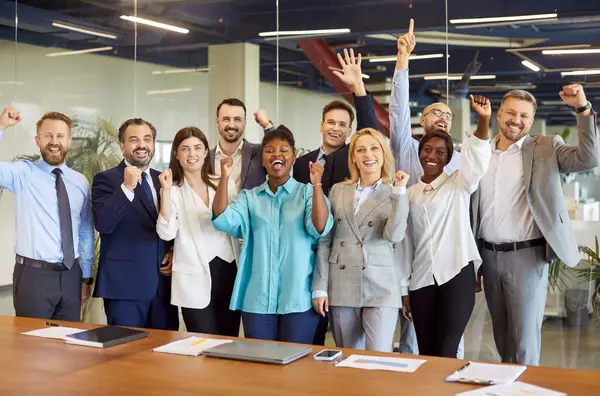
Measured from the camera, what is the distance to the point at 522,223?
13.1 ft

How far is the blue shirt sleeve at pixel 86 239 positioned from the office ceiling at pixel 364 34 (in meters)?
1.94

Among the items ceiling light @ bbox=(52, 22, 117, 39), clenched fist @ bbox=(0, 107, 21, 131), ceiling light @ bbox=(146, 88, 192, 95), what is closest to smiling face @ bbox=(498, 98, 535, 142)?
clenched fist @ bbox=(0, 107, 21, 131)

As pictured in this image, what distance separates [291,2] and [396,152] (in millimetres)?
1871

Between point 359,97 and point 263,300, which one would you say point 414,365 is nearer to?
point 263,300

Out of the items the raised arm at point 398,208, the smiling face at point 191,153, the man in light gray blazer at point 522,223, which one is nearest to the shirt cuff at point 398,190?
the raised arm at point 398,208

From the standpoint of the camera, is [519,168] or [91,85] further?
[91,85]

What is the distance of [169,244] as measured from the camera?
13.6ft

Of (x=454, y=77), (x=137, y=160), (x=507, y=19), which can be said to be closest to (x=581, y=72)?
(x=507, y=19)

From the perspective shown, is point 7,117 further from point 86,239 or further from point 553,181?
point 553,181

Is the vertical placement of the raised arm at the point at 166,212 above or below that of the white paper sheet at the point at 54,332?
above

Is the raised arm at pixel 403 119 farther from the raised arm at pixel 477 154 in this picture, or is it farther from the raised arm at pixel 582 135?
the raised arm at pixel 582 135

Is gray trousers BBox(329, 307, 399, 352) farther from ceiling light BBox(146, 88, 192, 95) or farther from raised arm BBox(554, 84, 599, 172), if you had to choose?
ceiling light BBox(146, 88, 192, 95)

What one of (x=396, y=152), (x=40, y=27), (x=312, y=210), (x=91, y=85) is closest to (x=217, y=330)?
(x=312, y=210)

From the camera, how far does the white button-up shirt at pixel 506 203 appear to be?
13.1ft
